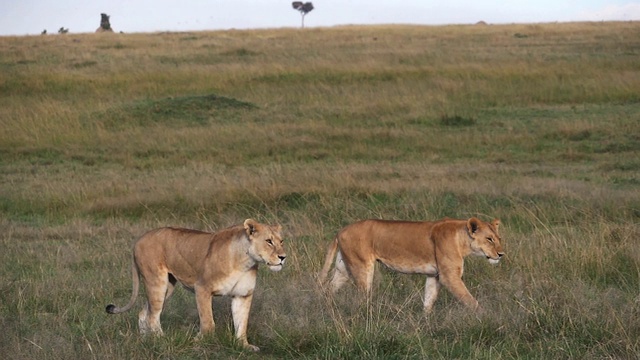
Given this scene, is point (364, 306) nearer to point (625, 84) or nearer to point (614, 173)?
point (614, 173)

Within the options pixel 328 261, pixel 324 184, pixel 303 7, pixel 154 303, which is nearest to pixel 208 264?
pixel 154 303

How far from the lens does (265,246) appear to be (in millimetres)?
5215

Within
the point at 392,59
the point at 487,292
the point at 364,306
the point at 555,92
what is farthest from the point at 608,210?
the point at 392,59

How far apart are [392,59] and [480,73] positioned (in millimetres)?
4164

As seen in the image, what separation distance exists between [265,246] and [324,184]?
586 cm

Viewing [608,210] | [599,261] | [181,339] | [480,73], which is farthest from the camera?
[480,73]

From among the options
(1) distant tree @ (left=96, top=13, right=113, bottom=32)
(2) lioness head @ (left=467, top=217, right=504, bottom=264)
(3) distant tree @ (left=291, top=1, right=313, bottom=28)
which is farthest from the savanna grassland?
(3) distant tree @ (left=291, top=1, right=313, bottom=28)

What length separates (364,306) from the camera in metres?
5.81

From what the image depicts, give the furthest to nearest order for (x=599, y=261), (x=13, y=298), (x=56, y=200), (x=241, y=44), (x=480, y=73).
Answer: (x=241, y=44) → (x=480, y=73) → (x=56, y=200) → (x=599, y=261) → (x=13, y=298)

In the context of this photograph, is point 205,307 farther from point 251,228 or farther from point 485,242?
point 485,242

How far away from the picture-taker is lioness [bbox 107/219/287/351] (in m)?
5.25

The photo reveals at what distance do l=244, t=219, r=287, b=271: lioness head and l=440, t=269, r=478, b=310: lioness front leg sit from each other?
4.35 feet

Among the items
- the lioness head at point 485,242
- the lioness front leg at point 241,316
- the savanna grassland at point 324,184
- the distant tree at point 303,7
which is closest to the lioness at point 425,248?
the lioness head at point 485,242

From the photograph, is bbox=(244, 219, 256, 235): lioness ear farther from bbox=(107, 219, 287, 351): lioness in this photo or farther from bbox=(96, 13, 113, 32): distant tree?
bbox=(96, 13, 113, 32): distant tree
